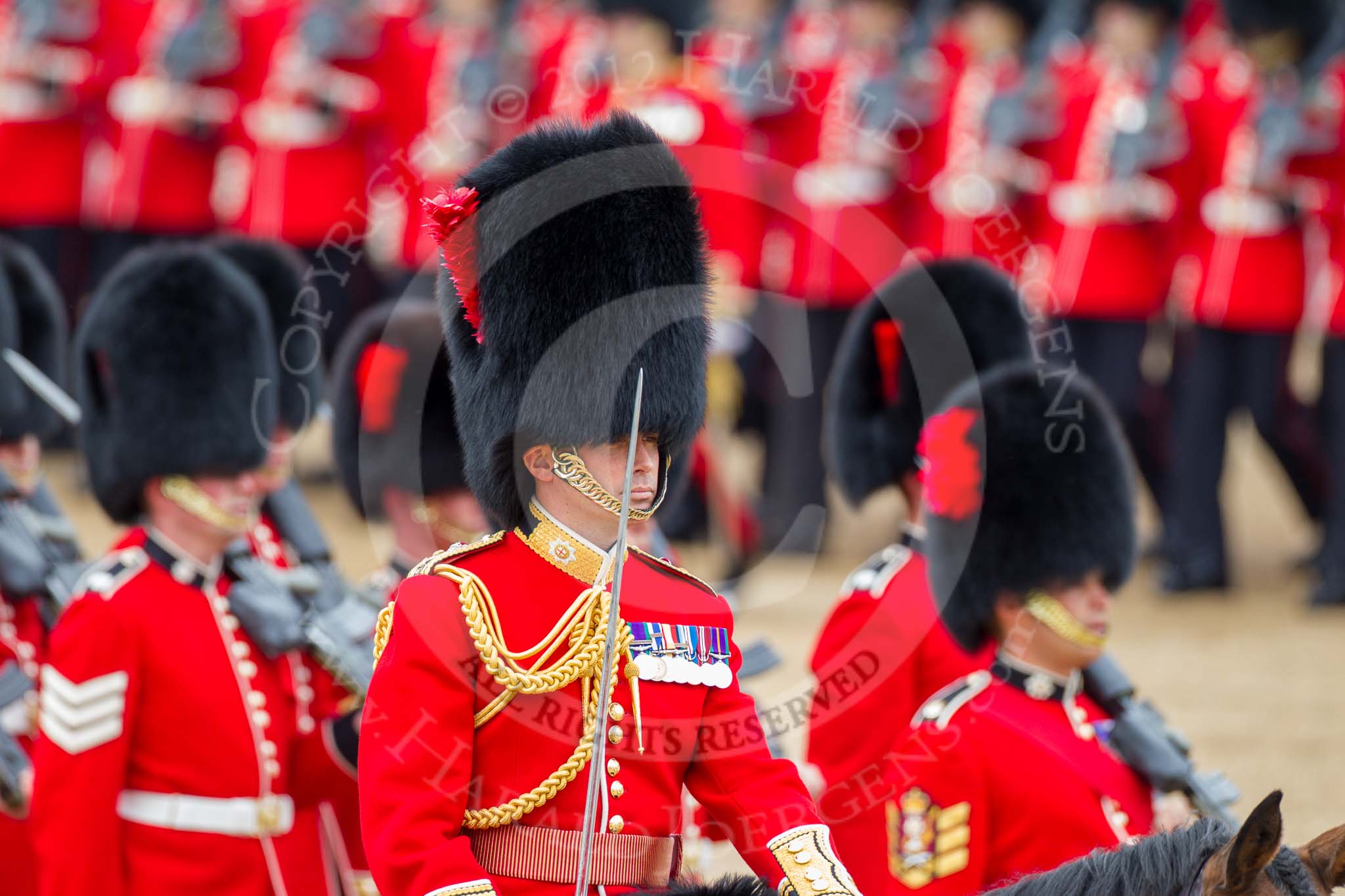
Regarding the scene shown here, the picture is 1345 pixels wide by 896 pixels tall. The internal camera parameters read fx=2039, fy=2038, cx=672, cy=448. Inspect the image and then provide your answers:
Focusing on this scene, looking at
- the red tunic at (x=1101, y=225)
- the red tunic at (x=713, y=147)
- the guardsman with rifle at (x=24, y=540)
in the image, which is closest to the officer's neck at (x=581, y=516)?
the guardsman with rifle at (x=24, y=540)

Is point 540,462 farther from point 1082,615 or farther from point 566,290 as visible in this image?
point 1082,615

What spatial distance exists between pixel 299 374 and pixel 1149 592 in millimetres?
3914

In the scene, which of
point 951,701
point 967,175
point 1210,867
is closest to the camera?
point 1210,867

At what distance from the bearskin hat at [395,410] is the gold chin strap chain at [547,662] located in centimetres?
133

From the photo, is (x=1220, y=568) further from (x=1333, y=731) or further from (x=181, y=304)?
(x=181, y=304)

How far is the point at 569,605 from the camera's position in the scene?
2088 mm

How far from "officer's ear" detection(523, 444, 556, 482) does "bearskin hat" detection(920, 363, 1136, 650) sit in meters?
1.01

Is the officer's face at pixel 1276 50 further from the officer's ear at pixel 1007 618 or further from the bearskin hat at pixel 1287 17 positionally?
the officer's ear at pixel 1007 618

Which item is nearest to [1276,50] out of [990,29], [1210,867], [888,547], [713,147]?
[990,29]

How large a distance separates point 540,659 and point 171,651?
1.05 metres

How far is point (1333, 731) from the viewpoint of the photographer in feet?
17.0

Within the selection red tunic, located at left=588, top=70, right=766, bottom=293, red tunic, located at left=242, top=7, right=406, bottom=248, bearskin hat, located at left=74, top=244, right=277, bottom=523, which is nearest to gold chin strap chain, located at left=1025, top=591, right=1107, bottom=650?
bearskin hat, located at left=74, top=244, right=277, bottom=523

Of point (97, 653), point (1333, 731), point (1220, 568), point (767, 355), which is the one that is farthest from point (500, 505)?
point (767, 355)

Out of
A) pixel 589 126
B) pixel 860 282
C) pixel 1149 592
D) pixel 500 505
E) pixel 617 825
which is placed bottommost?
pixel 1149 592
